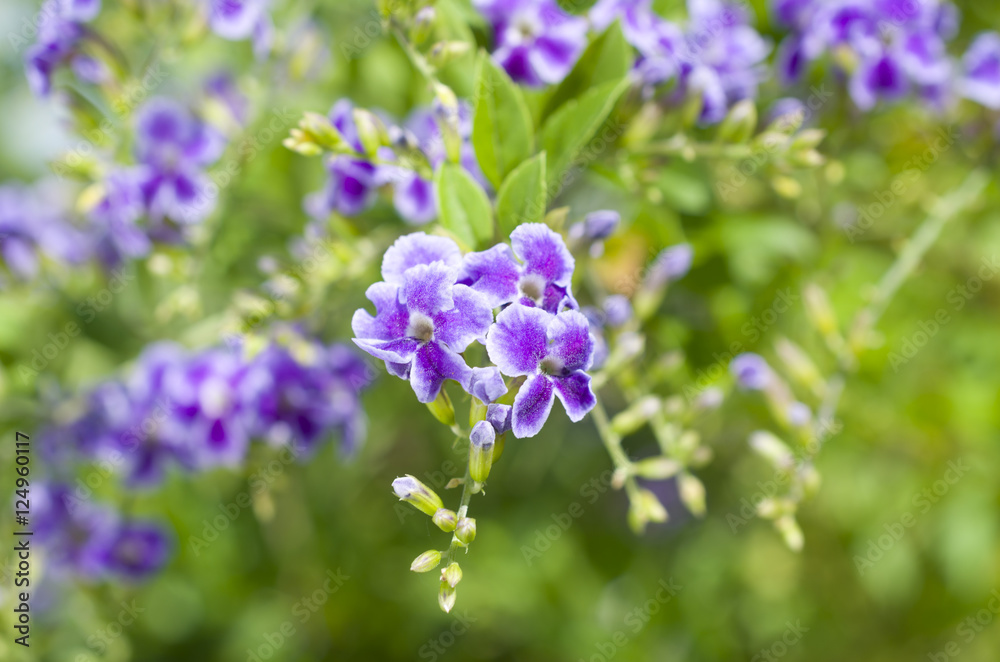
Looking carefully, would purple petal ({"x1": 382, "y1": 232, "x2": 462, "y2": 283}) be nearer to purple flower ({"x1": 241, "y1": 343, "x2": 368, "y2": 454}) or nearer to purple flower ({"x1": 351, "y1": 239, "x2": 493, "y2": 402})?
purple flower ({"x1": 351, "y1": 239, "x2": 493, "y2": 402})

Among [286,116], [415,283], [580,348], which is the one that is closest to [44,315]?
[286,116]

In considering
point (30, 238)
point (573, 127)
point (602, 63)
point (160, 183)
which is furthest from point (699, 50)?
point (30, 238)

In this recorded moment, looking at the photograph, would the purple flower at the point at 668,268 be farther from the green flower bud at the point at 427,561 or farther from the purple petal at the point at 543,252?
the green flower bud at the point at 427,561

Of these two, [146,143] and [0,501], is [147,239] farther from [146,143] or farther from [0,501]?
[0,501]

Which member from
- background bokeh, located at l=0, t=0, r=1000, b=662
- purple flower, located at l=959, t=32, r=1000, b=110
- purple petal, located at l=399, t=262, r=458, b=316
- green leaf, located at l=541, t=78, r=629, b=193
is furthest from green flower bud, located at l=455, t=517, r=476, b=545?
purple flower, located at l=959, t=32, r=1000, b=110

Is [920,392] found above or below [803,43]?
below

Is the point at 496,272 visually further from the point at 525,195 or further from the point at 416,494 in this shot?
the point at 416,494
